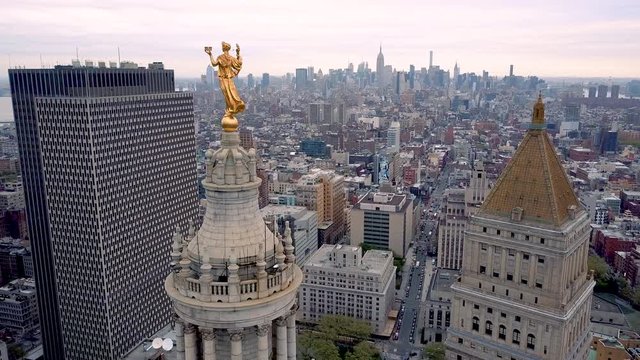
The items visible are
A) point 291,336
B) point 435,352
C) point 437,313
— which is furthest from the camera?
point 437,313

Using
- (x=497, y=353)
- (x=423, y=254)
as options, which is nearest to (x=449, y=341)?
(x=497, y=353)

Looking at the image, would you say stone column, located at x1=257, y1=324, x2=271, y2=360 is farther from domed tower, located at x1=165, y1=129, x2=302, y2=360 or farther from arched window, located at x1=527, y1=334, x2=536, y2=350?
arched window, located at x1=527, y1=334, x2=536, y2=350

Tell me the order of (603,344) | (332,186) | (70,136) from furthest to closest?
(332,186), (70,136), (603,344)

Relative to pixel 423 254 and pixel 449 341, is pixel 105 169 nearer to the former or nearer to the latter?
pixel 449 341

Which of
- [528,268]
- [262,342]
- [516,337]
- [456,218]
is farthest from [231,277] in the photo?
[456,218]

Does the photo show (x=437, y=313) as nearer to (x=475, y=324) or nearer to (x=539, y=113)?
(x=475, y=324)
